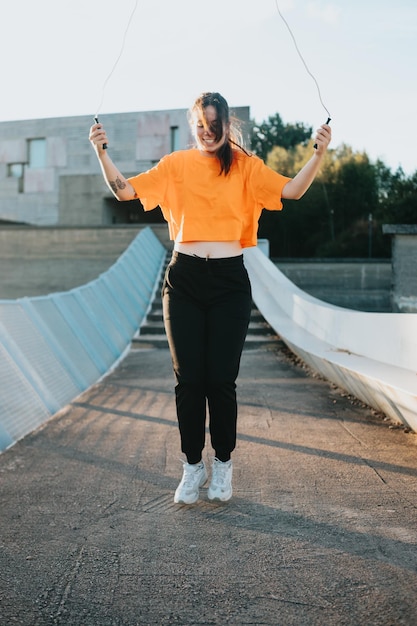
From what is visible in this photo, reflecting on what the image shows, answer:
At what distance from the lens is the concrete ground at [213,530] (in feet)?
7.41

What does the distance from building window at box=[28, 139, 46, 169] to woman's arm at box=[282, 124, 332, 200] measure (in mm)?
37361

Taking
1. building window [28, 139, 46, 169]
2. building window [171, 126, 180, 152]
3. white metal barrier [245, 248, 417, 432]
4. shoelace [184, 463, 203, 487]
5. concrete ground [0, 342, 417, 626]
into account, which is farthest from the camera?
building window [28, 139, 46, 169]

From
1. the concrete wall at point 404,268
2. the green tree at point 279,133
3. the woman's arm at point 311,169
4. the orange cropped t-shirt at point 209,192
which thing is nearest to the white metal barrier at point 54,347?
the orange cropped t-shirt at point 209,192

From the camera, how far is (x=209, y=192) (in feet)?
11.1

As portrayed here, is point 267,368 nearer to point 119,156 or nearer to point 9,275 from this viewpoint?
point 9,275

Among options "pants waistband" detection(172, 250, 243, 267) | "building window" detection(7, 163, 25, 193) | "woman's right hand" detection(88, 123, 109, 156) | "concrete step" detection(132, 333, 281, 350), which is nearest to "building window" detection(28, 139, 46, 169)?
"building window" detection(7, 163, 25, 193)

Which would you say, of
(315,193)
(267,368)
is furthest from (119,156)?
(267,368)

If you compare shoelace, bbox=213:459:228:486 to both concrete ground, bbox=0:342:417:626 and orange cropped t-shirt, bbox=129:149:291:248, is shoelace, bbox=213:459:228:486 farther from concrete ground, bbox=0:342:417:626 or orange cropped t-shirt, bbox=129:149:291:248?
orange cropped t-shirt, bbox=129:149:291:248

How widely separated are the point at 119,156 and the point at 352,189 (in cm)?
1126

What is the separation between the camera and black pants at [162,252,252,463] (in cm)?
342

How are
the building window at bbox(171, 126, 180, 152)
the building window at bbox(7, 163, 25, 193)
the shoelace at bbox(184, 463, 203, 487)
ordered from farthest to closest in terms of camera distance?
the building window at bbox(7, 163, 25, 193) → the building window at bbox(171, 126, 180, 152) → the shoelace at bbox(184, 463, 203, 487)

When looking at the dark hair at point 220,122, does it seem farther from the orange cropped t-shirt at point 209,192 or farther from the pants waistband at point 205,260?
the pants waistband at point 205,260

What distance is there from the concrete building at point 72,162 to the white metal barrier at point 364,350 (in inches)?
1058

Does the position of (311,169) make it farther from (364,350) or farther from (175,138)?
(175,138)
